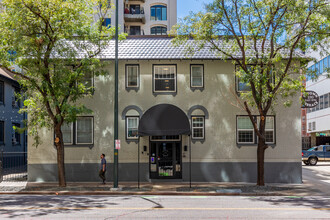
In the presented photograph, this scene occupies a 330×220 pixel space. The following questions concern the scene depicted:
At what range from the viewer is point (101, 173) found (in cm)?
2197

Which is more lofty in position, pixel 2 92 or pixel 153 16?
pixel 153 16

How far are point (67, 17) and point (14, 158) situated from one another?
18125 mm

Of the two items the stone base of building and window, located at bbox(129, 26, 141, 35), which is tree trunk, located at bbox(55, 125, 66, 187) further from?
window, located at bbox(129, 26, 141, 35)

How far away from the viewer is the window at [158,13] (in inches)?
2099

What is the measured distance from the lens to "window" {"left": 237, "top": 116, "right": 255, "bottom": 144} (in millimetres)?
23656

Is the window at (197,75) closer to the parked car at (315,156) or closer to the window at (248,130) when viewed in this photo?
the window at (248,130)

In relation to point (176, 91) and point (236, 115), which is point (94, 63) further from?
point (236, 115)

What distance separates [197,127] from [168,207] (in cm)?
991

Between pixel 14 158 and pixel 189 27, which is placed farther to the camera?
pixel 14 158

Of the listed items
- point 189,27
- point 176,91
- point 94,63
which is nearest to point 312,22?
point 189,27

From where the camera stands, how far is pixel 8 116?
3450 cm

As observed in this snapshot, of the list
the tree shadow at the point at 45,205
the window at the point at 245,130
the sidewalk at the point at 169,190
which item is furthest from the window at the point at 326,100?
the tree shadow at the point at 45,205

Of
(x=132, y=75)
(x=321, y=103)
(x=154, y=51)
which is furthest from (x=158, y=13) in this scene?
(x=132, y=75)

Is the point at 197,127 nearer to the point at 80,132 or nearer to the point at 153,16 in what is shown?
the point at 80,132
